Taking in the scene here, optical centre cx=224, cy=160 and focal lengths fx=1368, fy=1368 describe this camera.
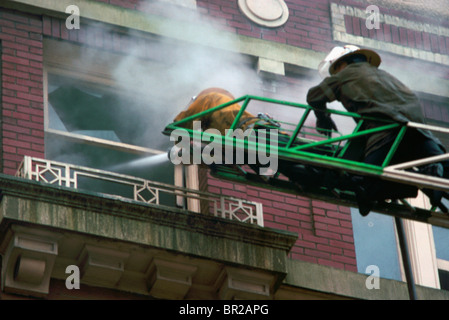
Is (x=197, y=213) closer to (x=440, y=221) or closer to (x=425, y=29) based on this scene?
(x=440, y=221)

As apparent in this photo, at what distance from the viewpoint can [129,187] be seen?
13859mm

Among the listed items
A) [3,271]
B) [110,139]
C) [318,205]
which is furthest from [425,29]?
[3,271]

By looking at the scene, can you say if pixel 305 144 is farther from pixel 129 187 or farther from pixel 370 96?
pixel 129 187

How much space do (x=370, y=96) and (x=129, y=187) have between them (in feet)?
9.00

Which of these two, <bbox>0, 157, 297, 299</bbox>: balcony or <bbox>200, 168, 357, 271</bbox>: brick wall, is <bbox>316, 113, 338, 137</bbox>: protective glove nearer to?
<bbox>0, 157, 297, 299</bbox>: balcony

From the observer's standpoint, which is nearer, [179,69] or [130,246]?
[130,246]

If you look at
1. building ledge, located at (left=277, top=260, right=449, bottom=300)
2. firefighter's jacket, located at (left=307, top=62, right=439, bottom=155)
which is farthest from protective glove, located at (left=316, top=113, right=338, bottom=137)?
building ledge, located at (left=277, top=260, right=449, bottom=300)

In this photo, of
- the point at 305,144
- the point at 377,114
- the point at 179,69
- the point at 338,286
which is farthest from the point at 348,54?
the point at 179,69

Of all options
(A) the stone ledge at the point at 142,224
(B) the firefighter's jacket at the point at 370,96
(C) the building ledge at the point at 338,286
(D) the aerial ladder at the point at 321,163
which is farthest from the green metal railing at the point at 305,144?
(C) the building ledge at the point at 338,286

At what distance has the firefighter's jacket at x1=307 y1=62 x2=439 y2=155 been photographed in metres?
12.5

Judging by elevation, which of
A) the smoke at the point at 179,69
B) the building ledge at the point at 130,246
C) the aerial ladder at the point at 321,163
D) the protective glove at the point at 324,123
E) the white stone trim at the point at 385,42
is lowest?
the building ledge at the point at 130,246

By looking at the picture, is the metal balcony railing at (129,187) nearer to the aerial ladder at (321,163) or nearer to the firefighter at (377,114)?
the aerial ladder at (321,163)

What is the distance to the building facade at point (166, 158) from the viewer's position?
1238 centimetres

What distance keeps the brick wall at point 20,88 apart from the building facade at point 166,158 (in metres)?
0.01
